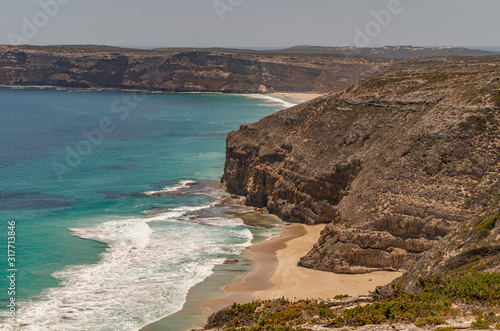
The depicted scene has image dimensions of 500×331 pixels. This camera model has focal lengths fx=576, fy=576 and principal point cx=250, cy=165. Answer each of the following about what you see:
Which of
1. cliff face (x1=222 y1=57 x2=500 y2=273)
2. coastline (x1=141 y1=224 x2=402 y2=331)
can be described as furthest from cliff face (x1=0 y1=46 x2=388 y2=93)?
coastline (x1=141 y1=224 x2=402 y2=331)

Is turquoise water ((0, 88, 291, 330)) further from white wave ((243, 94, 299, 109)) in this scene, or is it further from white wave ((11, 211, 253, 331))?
white wave ((243, 94, 299, 109))

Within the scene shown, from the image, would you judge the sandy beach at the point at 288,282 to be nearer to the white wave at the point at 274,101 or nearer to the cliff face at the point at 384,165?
the cliff face at the point at 384,165

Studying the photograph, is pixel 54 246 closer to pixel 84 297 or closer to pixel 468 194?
pixel 84 297

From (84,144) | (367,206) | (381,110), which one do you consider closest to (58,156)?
(84,144)

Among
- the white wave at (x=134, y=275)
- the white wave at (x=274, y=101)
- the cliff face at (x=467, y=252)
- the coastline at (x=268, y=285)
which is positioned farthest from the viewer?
the white wave at (x=274, y=101)

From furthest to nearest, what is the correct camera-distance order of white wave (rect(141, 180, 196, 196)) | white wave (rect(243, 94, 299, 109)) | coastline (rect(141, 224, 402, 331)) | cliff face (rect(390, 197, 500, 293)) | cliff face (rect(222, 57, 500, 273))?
white wave (rect(243, 94, 299, 109)), white wave (rect(141, 180, 196, 196)), cliff face (rect(222, 57, 500, 273)), coastline (rect(141, 224, 402, 331)), cliff face (rect(390, 197, 500, 293))

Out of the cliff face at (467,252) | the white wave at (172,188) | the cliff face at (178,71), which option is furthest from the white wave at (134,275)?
the cliff face at (178,71)

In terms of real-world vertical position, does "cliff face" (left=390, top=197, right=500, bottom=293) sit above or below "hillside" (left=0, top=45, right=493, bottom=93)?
below
